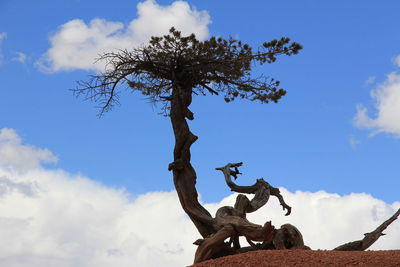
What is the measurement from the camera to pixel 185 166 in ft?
47.3

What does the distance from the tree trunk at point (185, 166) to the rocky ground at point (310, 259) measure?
2.88 meters

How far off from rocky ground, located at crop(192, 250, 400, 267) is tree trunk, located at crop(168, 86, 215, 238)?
288 centimetres

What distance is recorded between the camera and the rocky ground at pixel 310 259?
1026 centimetres

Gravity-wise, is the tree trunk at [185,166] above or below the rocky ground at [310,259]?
above

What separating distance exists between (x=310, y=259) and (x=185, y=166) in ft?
16.7

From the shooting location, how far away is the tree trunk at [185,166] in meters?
14.1

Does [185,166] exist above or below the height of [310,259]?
above

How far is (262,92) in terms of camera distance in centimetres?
→ 1589

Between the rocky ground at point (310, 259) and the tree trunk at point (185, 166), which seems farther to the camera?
the tree trunk at point (185, 166)

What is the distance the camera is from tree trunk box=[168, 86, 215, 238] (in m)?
14.1

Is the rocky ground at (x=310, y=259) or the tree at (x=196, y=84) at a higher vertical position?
the tree at (x=196, y=84)

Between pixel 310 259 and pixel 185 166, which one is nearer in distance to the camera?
pixel 310 259

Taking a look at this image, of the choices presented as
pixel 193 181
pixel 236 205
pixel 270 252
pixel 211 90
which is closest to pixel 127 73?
pixel 211 90

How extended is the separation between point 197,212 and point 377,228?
5202 millimetres
